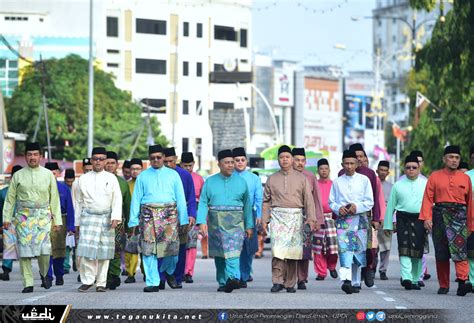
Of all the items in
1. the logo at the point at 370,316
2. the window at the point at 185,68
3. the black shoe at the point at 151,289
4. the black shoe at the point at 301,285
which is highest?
the window at the point at 185,68

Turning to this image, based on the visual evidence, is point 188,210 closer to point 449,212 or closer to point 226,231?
point 226,231

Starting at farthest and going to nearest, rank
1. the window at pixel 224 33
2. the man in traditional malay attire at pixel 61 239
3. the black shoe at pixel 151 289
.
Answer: the window at pixel 224 33 → the man in traditional malay attire at pixel 61 239 → the black shoe at pixel 151 289

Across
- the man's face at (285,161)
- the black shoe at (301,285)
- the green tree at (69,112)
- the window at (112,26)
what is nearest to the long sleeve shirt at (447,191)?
the man's face at (285,161)

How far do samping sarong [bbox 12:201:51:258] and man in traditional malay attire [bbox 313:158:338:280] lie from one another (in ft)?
16.1

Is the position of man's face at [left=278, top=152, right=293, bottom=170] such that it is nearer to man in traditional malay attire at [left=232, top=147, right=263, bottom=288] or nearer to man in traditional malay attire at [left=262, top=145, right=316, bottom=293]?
man in traditional malay attire at [left=262, top=145, right=316, bottom=293]

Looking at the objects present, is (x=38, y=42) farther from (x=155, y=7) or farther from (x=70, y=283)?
(x=70, y=283)

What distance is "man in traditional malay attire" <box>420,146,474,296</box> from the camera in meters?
20.4

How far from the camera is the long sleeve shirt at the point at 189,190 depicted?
21242 millimetres

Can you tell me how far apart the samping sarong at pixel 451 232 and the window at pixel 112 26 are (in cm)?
9013

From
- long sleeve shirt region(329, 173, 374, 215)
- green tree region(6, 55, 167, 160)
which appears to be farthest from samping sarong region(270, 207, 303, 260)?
green tree region(6, 55, 167, 160)

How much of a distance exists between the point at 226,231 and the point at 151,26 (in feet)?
299

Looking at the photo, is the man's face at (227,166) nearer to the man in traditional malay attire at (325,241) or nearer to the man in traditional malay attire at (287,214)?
the man in traditional malay attire at (287,214)

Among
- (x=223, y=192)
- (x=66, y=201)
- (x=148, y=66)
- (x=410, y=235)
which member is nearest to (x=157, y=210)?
(x=223, y=192)

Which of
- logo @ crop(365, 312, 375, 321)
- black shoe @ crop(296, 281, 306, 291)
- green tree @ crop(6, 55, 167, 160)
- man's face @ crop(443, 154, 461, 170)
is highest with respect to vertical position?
green tree @ crop(6, 55, 167, 160)
